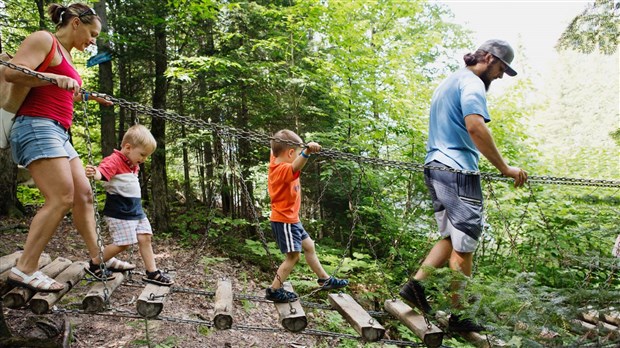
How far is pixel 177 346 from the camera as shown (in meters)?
3.54

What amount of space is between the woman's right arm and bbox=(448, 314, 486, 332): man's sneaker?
2.39m

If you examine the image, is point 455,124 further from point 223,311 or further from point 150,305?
point 150,305

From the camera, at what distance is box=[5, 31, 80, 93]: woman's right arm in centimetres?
196

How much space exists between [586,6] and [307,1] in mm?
3600

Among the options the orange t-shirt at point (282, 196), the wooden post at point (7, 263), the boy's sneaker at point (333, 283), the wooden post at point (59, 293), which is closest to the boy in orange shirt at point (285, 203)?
the orange t-shirt at point (282, 196)

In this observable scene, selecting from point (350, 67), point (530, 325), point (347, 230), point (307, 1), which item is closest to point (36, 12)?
point (307, 1)

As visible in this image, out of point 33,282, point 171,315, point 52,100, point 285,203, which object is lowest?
point 171,315

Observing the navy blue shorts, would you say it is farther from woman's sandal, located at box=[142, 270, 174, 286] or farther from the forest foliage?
the forest foliage

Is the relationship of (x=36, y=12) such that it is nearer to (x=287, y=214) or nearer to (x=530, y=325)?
(x=287, y=214)

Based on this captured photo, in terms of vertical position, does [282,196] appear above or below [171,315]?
above

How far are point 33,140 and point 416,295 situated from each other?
7.40ft

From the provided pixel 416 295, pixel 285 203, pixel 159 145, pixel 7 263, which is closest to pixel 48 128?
pixel 7 263

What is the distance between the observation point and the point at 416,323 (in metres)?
2.37

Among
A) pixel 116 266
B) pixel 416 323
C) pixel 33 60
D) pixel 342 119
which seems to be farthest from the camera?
pixel 342 119
